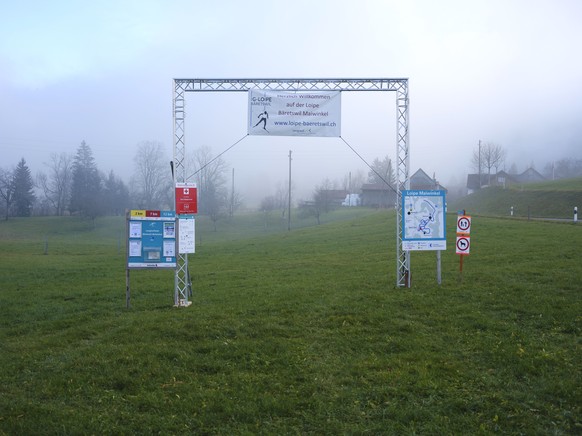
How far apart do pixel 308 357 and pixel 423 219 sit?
6.00 meters

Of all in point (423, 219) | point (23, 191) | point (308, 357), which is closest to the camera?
point (308, 357)

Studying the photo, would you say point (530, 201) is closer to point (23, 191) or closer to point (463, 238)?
point (463, 238)

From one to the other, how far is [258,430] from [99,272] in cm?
1638

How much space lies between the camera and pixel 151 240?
10.1 m

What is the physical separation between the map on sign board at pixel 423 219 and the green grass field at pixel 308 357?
1.17 metres

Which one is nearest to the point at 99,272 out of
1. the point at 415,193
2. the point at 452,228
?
the point at 415,193

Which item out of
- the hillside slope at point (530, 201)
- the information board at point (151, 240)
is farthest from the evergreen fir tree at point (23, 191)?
the information board at point (151, 240)

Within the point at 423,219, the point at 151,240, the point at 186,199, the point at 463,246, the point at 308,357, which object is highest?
the point at 186,199

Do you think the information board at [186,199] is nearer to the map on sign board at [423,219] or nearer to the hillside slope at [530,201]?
the map on sign board at [423,219]

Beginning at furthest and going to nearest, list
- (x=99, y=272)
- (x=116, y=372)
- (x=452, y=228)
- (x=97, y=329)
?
(x=452, y=228) → (x=99, y=272) → (x=97, y=329) → (x=116, y=372)

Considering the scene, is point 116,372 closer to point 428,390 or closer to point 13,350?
point 13,350

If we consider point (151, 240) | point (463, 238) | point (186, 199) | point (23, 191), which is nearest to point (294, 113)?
point (186, 199)

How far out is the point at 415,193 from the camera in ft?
36.8

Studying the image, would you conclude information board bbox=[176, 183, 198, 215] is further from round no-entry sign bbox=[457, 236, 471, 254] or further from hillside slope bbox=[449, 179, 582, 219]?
hillside slope bbox=[449, 179, 582, 219]
